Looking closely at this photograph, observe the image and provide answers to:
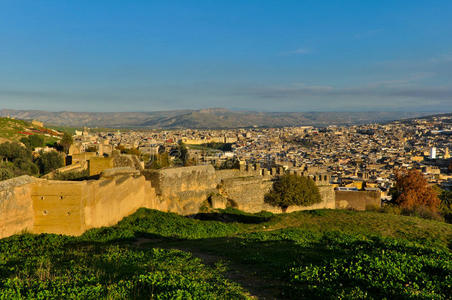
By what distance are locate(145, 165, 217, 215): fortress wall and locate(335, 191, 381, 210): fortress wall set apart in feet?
35.4

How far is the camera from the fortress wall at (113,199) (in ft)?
35.1

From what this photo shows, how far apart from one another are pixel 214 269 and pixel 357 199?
21.1m

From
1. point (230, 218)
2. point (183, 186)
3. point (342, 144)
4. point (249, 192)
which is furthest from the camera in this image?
point (342, 144)

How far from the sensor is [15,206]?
9.44 meters

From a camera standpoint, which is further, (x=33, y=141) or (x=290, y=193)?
(x=33, y=141)

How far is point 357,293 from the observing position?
502cm

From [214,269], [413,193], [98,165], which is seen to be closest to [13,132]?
[98,165]

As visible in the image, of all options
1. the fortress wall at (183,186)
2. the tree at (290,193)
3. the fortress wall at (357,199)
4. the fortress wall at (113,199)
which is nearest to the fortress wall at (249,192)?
the tree at (290,193)

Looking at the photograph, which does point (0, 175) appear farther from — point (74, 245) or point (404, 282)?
point (404, 282)

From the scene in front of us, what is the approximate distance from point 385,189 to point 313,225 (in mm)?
23042

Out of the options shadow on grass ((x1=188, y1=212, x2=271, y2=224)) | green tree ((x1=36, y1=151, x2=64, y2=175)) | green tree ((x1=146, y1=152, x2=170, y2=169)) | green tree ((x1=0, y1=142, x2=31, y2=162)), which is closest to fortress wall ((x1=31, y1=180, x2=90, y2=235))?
shadow on grass ((x1=188, y1=212, x2=271, y2=224))

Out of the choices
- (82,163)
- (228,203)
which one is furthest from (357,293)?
(82,163)

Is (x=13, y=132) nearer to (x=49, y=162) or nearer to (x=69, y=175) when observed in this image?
(x=49, y=162)

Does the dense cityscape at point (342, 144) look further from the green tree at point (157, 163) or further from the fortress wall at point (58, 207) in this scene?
the fortress wall at point (58, 207)
